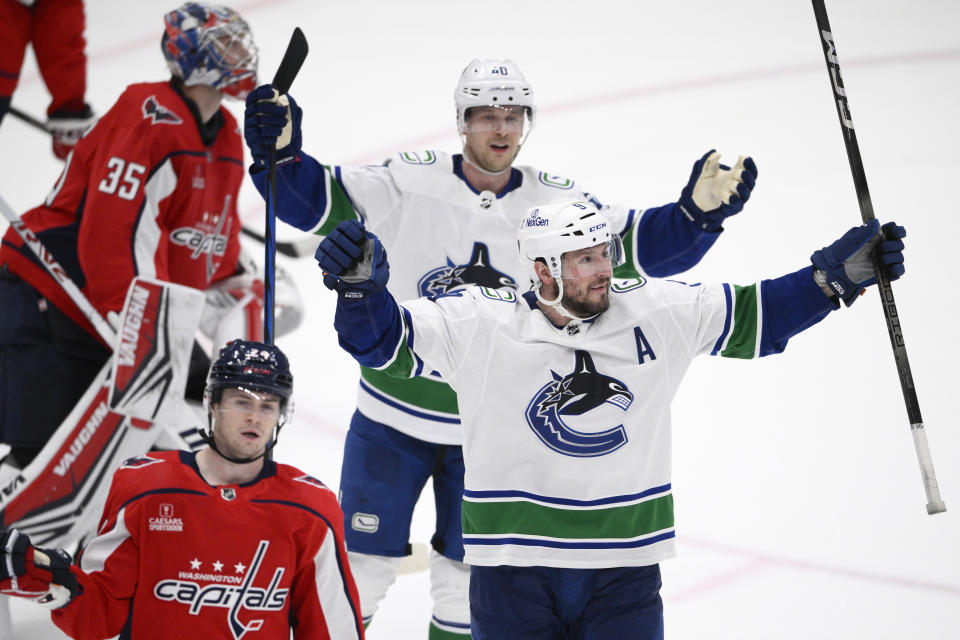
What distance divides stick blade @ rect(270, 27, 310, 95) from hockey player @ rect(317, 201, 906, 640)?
70 cm

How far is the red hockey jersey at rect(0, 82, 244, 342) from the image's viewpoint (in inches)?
144

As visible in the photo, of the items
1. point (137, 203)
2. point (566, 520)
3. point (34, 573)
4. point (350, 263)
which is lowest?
point (34, 573)

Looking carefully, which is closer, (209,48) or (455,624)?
(455,624)

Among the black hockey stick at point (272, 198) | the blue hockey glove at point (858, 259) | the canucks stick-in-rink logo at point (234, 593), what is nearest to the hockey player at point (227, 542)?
the canucks stick-in-rink logo at point (234, 593)

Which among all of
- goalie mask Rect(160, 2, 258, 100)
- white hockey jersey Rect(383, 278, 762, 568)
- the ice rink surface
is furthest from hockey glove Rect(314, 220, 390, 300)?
the ice rink surface

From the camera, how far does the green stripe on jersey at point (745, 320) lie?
266 cm

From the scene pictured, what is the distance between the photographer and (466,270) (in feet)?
10.5

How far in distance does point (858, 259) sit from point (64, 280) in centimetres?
225

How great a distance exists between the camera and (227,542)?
243cm

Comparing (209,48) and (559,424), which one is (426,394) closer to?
(559,424)

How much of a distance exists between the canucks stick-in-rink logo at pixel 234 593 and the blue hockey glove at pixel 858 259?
123 cm

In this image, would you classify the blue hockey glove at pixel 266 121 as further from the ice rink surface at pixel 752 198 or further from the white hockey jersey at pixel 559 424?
the ice rink surface at pixel 752 198

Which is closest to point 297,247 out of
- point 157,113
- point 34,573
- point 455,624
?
point 157,113

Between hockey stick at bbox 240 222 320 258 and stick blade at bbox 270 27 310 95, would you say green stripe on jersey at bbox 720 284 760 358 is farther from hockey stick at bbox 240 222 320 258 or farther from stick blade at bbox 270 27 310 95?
hockey stick at bbox 240 222 320 258
